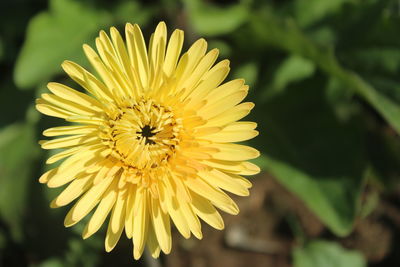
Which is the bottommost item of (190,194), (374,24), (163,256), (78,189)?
(163,256)

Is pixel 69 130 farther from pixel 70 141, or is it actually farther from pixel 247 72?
pixel 247 72

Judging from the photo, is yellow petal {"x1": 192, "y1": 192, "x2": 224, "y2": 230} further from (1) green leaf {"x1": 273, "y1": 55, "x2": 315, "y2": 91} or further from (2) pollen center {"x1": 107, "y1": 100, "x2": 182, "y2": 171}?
(1) green leaf {"x1": 273, "y1": 55, "x2": 315, "y2": 91}

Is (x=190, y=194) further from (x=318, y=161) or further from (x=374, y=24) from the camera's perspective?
(x=374, y=24)

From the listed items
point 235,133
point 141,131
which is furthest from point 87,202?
point 235,133

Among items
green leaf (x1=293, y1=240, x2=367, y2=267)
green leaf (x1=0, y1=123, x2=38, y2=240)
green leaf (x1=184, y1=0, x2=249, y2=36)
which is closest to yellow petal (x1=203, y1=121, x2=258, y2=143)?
green leaf (x1=184, y1=0, x2=249, y2=36)

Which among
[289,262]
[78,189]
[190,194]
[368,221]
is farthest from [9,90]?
[368,221]
